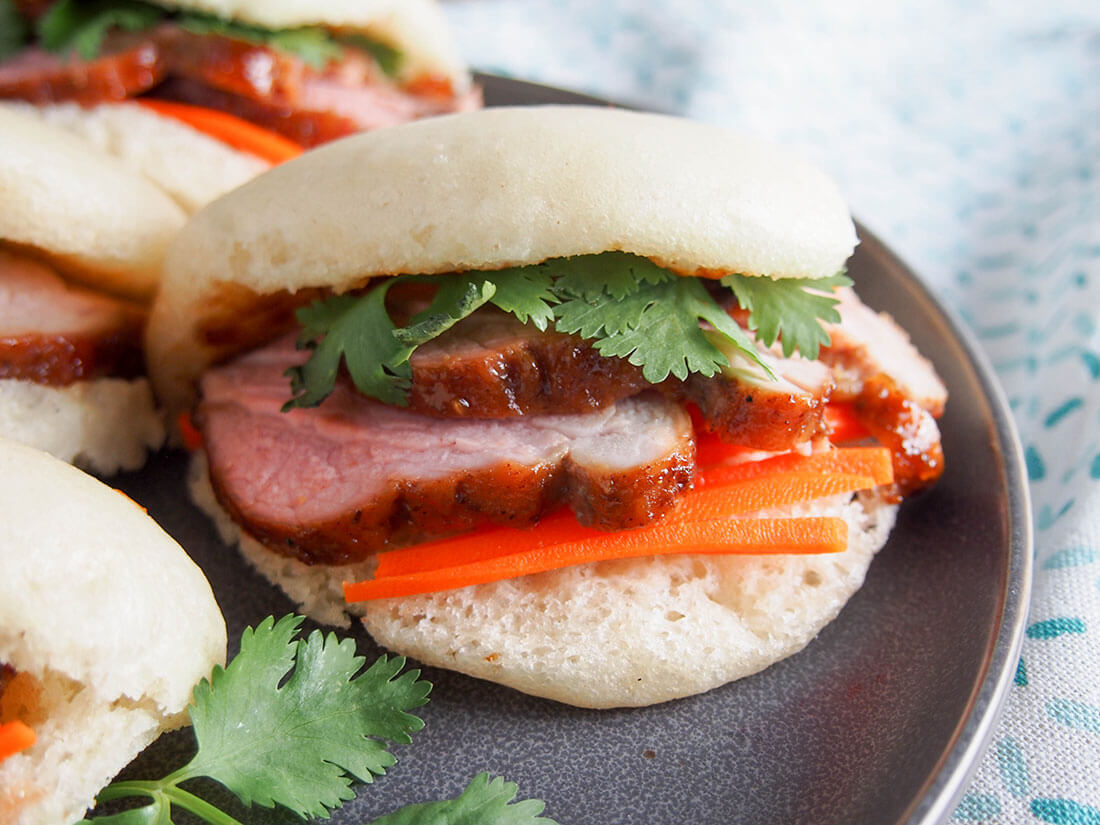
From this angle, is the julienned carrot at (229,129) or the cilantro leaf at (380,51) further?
the cilantro leaf at (380,51)

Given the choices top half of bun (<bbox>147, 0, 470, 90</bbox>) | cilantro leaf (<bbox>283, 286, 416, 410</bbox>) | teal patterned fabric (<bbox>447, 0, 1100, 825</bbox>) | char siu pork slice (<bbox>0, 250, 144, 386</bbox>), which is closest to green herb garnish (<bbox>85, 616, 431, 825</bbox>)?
cilantro leaf (<bbox>283, 286, 416, 410</bbox>)

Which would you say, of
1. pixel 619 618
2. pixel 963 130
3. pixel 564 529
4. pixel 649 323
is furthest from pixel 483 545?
pixel 963 130

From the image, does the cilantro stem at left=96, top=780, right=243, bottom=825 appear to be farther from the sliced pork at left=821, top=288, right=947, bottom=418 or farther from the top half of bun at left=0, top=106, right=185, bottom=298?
the sliced pork at left=821, top=288, right=947, bottom=418

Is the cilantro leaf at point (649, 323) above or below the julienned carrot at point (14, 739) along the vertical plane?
above

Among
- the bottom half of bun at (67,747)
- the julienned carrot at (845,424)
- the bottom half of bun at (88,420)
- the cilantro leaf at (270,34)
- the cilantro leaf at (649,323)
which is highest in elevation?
the cilantro leaf at (649,323)

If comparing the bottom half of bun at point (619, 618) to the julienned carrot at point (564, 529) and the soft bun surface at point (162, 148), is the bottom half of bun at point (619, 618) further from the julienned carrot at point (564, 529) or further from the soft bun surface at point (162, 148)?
the soft bun surface at point (162, 148)

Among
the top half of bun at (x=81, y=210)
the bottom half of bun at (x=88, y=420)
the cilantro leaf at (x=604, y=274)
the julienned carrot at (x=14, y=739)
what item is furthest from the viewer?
the bottom half of bun at (x=88, y=420)

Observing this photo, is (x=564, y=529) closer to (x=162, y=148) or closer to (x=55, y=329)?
(x=55, y=329)

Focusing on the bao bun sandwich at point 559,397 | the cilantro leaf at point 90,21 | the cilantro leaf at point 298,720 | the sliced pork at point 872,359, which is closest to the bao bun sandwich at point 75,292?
the bao bun sandwich at point 559,397
